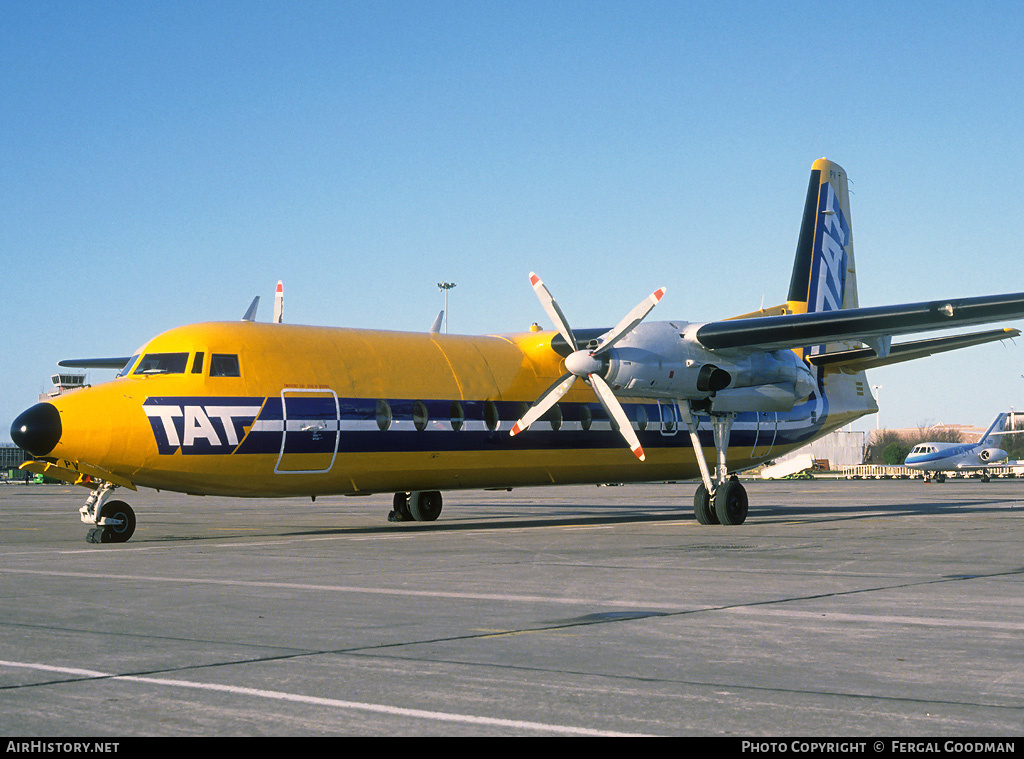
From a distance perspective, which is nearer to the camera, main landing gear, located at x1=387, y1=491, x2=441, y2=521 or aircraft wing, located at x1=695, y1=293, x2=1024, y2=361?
aircraft wing, located at x1=695, y1=293, x2=1024, y2=361

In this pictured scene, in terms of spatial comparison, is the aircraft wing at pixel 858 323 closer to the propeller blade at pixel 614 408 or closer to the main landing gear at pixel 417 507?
the propeller blade at pixel 614 408

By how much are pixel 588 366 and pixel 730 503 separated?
4.65 metres

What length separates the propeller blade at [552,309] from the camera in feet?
70.9

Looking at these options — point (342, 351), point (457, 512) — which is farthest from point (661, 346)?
point (457, 512)

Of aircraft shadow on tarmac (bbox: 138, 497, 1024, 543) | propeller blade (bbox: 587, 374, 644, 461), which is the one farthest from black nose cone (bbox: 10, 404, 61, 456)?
propeller blade (bbox: 587, 374, 644, 461)

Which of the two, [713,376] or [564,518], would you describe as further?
[564,518]

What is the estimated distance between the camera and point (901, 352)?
25.4 meters

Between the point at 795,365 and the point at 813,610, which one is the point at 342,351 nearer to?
the point at 795,365

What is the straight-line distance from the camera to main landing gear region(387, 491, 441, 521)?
82.6 ft

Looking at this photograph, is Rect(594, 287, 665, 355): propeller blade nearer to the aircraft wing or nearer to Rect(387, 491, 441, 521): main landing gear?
the aircraft wing

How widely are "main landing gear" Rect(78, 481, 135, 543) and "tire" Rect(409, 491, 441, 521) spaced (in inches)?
317

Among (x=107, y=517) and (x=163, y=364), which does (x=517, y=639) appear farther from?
(x=107, y=517)

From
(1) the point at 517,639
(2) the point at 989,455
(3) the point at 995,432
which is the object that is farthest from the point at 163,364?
(3) the point at 995,432

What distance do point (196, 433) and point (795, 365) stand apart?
519 inches
